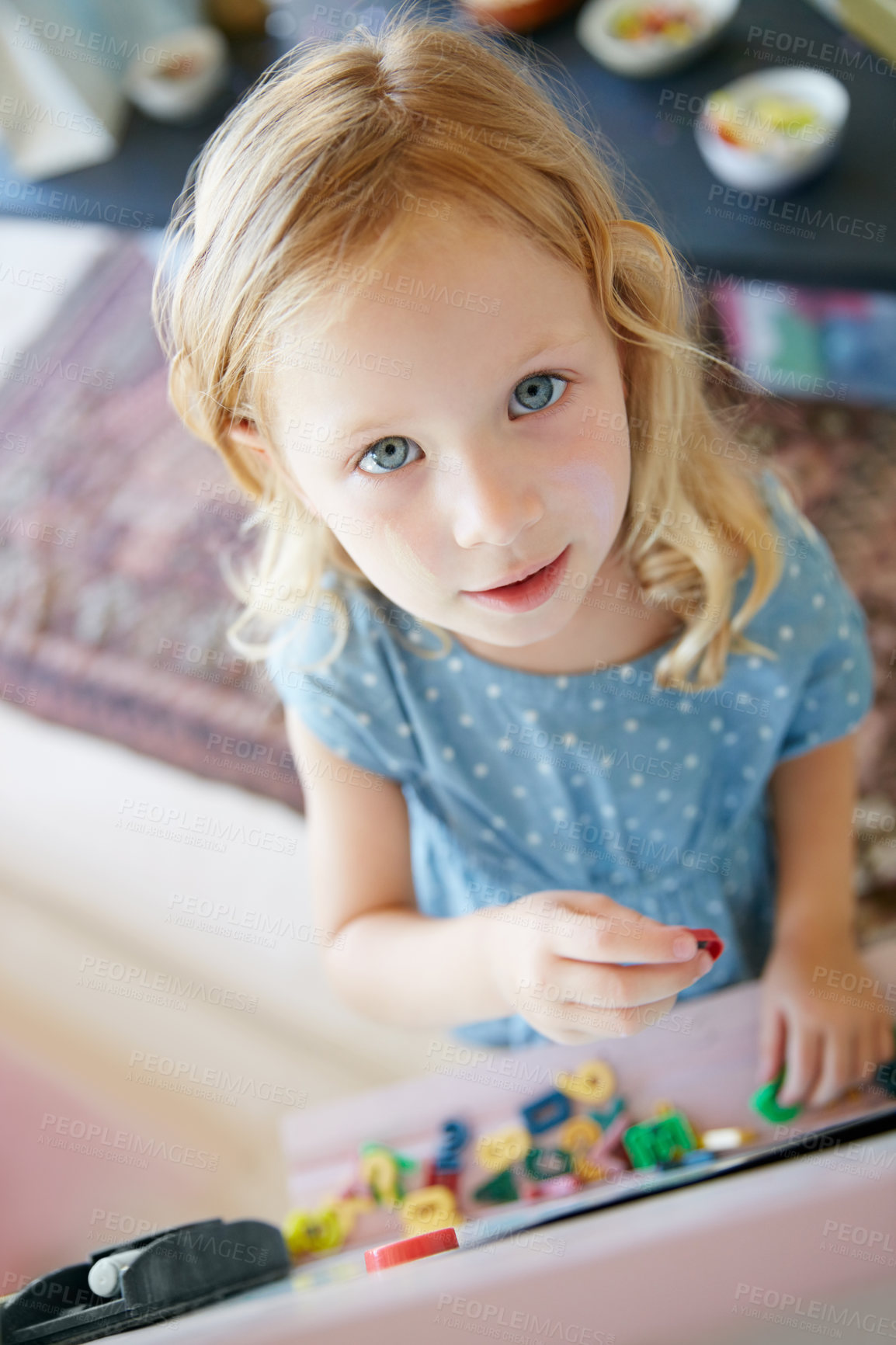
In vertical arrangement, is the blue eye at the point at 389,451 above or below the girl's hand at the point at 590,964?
above

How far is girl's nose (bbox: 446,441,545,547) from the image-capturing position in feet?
1.50

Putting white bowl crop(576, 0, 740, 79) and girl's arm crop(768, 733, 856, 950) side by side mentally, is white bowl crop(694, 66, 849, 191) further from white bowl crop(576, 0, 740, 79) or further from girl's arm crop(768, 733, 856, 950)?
girl's arm crop(768, 733, 856, 950)

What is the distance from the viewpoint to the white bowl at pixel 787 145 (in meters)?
1.16

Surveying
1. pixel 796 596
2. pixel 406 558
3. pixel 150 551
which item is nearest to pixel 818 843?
pixel 796 596

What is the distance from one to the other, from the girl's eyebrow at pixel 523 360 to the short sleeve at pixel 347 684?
21cm

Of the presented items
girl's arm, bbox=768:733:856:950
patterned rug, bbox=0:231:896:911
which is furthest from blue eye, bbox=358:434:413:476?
patterned rug, bbox=0:231:896:911

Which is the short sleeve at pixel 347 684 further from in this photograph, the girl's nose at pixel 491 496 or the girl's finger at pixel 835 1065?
the girl's finger at pixel 835 1065

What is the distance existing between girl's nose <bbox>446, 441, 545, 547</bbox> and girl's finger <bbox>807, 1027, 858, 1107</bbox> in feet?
1.38

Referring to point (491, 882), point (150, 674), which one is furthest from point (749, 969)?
point (150, 674)

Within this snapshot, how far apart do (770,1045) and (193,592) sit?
1036 millimetres

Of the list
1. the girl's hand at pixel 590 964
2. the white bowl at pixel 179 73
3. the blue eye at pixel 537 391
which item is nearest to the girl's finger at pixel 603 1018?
the girl's hand at pixel 590 964

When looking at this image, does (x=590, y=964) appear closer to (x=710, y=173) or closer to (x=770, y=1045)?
(x=770, y=1045)

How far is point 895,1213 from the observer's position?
0.28 m

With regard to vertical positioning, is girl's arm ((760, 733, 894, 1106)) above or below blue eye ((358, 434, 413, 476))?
below
